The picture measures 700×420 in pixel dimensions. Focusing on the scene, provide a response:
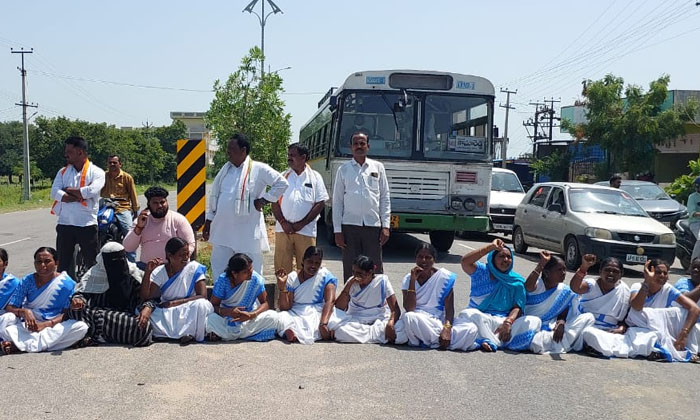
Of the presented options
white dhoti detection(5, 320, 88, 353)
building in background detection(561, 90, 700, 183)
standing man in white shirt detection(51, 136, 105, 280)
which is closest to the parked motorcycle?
standing man in white shirt detection(51, 136, 105, 280)

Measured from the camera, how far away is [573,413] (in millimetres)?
4629

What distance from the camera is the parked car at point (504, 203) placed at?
18.3 m

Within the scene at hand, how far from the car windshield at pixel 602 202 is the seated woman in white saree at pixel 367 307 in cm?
712

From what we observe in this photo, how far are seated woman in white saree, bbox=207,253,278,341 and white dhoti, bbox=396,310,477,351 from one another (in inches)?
45.8

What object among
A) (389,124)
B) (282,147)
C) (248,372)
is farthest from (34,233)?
(248,372)

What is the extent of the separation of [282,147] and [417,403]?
16.4 metres

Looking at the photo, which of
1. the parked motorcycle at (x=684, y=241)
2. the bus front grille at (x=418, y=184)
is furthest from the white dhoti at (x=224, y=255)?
the parked motorcycle at (x=684, y=241)

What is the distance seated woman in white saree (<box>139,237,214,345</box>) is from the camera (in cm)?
609

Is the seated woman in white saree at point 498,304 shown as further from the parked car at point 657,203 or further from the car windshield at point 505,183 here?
the car windshield at point 505,183

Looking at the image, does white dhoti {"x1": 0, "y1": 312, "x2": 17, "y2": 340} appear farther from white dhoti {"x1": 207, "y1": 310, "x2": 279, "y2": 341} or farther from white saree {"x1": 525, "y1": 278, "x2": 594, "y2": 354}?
white saree {"x1": 525, "y1": 278, "x2": 594, "y2": 354}

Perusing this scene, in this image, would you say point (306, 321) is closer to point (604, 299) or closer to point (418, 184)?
point (604, 299)

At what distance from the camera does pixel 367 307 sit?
6566 mm

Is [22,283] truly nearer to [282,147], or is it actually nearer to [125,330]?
[125,330]

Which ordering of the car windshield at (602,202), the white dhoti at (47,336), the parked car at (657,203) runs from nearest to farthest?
the white dhoti at (47,336)
the car windshield at (602,202)
the parked car at (657,203)
